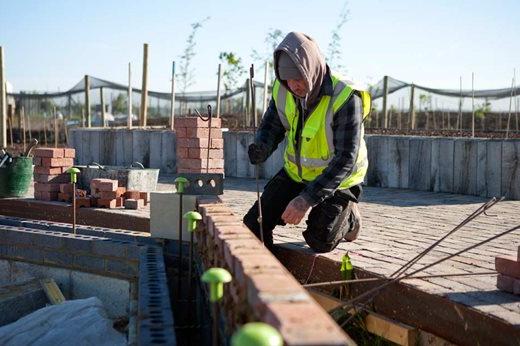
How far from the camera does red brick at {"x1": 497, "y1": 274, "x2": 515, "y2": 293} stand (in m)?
3.51

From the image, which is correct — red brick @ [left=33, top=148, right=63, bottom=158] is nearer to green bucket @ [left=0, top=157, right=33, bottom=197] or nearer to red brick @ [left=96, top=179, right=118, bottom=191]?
green bucket @ [left=0, top=157, right=33, bottom=197]

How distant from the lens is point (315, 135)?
14.2 ft

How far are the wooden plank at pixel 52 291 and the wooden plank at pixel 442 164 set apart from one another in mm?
4996

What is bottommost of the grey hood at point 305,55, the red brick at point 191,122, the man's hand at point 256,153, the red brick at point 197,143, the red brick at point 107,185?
the red brick at point 107,185

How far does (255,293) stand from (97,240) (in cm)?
353

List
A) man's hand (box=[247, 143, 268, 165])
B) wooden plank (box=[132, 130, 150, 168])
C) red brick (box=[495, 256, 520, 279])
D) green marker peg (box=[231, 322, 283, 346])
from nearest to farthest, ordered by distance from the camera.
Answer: green marker peg (box=[231, 322, 283, 346]), red brick (box=[495, 256, 520, 279]), man's hand (box=[247, 143, 268, 165]), wooden plank (box=[132, 130, 150, 168])

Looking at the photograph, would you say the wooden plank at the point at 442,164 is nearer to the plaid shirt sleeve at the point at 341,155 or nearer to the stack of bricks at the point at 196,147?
the stack of bricks at the point at 196,147

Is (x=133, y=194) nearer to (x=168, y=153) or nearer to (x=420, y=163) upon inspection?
(x=420, y=163)

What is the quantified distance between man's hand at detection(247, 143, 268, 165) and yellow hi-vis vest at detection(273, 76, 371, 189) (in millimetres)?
197

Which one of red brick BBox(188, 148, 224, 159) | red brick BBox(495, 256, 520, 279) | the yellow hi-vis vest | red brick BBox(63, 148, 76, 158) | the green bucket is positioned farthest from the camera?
the green bucket

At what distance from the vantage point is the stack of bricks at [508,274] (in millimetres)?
3461

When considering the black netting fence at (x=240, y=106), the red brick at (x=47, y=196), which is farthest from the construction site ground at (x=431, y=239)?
the black netting fence at (x=240, y=106)

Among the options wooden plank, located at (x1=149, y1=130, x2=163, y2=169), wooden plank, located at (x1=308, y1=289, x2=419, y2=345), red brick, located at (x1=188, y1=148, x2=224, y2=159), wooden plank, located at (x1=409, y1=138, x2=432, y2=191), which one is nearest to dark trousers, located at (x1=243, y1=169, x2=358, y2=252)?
wooden plank, located at (x1=308, y1=289, x2=419, y2=345)

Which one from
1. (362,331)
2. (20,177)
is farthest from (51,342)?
(20,177)
